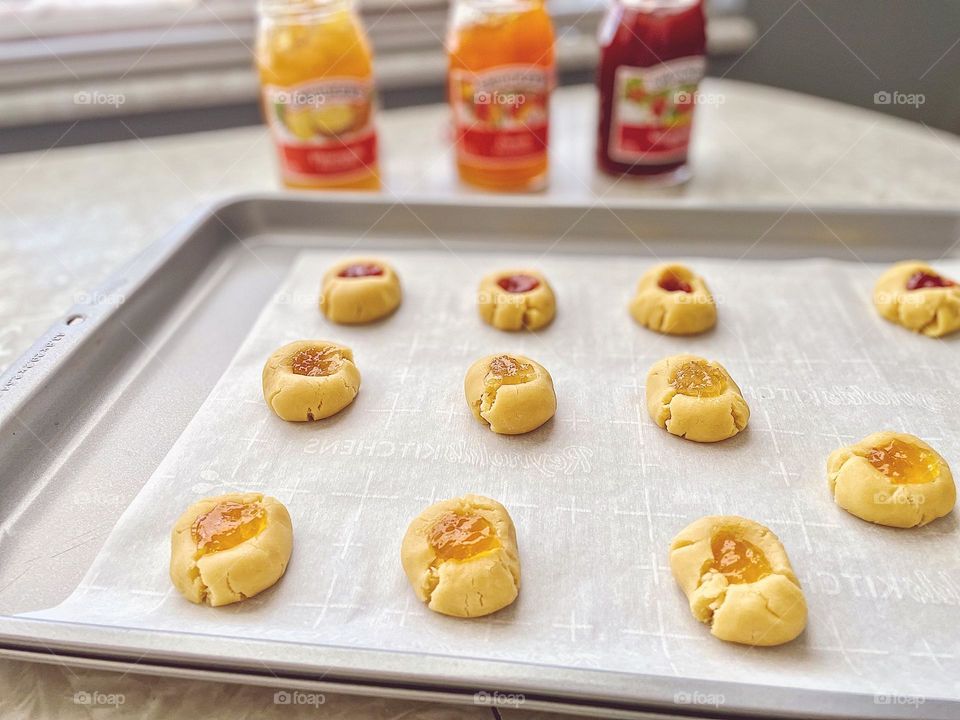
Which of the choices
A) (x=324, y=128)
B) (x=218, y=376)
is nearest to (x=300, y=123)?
(x=324, y=128)

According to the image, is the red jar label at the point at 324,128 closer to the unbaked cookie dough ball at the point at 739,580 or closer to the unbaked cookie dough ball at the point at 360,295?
→ the unbaked cookie dough ball at the point at 360,295

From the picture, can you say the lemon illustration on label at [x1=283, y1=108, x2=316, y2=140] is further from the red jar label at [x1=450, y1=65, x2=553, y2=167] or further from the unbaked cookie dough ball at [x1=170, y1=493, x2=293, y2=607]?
the unbaked cookie dough ball at [x1=170, y1=493, x2=293, y2=607]

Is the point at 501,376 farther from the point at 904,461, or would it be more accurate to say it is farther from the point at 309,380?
the point at 904,461

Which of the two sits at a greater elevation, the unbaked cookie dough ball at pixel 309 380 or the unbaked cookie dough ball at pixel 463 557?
the unbaked cookie dough ball at pixel 309 380

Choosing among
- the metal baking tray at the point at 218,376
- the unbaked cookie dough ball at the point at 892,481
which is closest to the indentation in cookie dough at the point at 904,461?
the unbaked cookie dough ball at the point at 892,481

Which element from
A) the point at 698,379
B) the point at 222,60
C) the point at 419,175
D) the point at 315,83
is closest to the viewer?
the point at 698,379

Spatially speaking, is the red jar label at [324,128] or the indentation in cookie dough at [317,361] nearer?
the indentation in cookie dough at [317,361]
